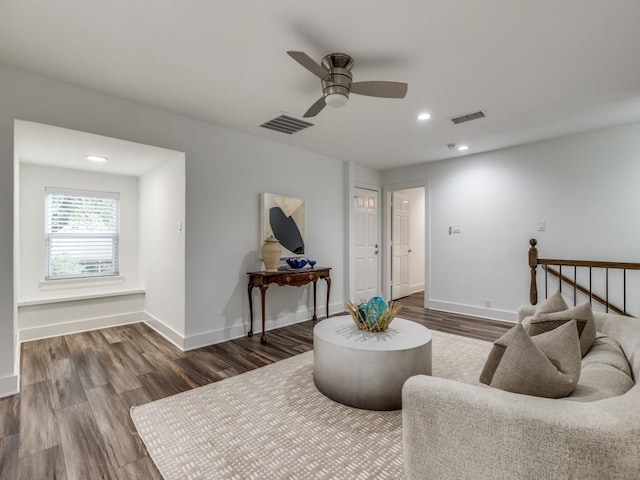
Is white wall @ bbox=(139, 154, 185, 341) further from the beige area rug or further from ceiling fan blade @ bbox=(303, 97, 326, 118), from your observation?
ceiling fan blade @ bbox=(303, 97, 326, 118)

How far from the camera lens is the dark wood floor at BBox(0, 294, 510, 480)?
169 cm

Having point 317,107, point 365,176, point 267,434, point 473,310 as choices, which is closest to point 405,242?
point 365,176

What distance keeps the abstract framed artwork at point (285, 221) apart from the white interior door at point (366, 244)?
1.36 m

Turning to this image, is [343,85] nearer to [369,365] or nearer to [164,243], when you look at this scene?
[369,365]

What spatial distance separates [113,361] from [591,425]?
3547mm

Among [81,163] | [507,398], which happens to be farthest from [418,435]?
[81,163]

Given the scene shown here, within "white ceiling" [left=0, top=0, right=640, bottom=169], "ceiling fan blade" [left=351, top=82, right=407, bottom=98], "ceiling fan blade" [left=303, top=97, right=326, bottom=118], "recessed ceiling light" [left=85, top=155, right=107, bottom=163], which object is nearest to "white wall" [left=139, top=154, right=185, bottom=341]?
"recessed ceiling light" [left=85, top=155, right=107, bottom=163]

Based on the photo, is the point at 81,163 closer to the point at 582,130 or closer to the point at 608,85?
the point at 608,85

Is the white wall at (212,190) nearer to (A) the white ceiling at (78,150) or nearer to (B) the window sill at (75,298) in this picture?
(A) the white ceiling at (78,150)

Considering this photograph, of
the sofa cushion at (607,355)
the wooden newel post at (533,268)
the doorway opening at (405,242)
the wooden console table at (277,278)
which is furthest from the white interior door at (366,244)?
the sofa cushion at (607,355)

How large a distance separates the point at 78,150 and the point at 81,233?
1.46m

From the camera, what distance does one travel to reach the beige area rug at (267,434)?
5.30ft

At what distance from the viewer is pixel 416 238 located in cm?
707

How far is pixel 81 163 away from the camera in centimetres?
384
